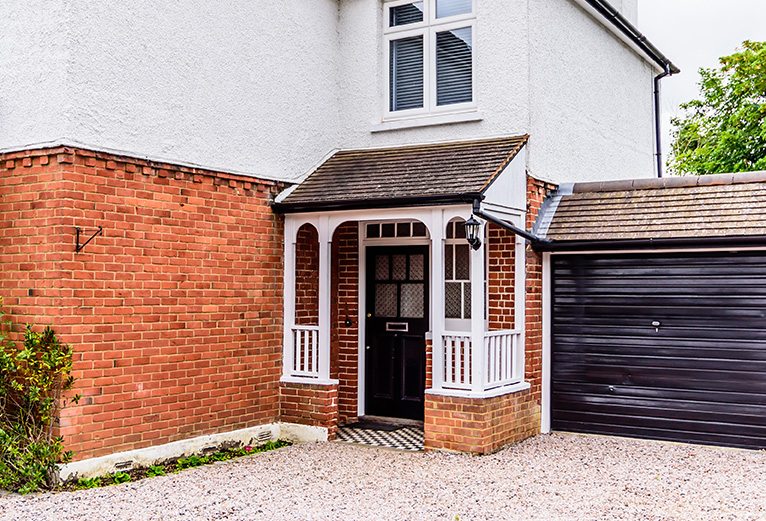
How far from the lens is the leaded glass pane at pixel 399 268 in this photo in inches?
374

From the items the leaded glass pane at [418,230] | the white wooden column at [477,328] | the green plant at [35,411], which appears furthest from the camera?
the leaded glass pane at [418,230]

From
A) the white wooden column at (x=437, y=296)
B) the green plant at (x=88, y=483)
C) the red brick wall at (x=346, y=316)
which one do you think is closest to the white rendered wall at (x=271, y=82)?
the red brick wall at (x=346, y=316)

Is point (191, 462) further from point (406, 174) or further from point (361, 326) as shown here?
point (406, 174)

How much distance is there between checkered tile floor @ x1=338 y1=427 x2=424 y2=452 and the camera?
27.3ft

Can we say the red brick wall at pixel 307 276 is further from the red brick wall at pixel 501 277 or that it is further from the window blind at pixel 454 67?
the window blind at pixel 454 67

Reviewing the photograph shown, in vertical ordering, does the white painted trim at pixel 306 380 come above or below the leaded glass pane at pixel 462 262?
below

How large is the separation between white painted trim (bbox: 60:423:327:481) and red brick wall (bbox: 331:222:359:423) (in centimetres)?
101

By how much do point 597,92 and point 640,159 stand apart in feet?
6.51

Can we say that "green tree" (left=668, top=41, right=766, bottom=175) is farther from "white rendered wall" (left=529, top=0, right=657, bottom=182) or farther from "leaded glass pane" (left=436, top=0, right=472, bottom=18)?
"leaded glass pane" (left=436, top=0, right=472, bottom=18)

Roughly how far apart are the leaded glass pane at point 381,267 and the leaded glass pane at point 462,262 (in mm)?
1030

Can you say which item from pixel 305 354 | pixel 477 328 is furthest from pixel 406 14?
pixel 305 354

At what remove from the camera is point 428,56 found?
9344 mm

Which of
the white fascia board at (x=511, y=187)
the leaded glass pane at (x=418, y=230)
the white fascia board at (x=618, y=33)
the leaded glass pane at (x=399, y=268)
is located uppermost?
the white fascia board at (x=618, y=33)

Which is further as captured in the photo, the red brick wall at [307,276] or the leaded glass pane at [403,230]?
the leaded glass pane at [403,230]
